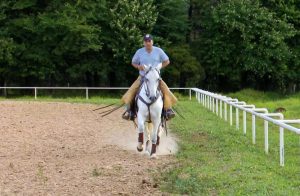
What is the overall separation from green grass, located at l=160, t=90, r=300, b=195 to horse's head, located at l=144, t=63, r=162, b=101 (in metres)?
1.47

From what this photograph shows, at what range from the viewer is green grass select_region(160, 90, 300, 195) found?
9047 mm

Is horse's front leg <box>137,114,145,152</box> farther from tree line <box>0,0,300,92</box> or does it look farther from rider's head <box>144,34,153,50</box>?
tree line <box>0,0,300,92</box>

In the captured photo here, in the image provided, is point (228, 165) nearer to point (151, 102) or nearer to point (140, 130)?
point (151, 102)

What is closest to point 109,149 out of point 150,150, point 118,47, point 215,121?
point 150,150

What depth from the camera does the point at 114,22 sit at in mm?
42656

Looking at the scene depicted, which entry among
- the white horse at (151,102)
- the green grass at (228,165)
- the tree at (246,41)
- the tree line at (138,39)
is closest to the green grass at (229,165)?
the green grass at (228,165)

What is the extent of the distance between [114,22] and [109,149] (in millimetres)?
29633

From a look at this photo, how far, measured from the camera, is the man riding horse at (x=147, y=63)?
12.9m

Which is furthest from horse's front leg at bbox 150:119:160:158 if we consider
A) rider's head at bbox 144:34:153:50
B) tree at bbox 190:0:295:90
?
tree at bbox 190:0:295:90

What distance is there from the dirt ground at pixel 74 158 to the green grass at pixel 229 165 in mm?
443

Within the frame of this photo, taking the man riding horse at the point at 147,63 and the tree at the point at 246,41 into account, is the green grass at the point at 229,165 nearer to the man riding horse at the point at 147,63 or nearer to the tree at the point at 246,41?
the man riding horse at the point at 147,63

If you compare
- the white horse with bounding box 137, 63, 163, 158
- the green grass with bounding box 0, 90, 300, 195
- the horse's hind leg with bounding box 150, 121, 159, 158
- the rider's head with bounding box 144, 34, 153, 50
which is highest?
the rider's head with bounding box 144, 34, 153, 50

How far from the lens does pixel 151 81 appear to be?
1244 cm

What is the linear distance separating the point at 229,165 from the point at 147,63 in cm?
317
